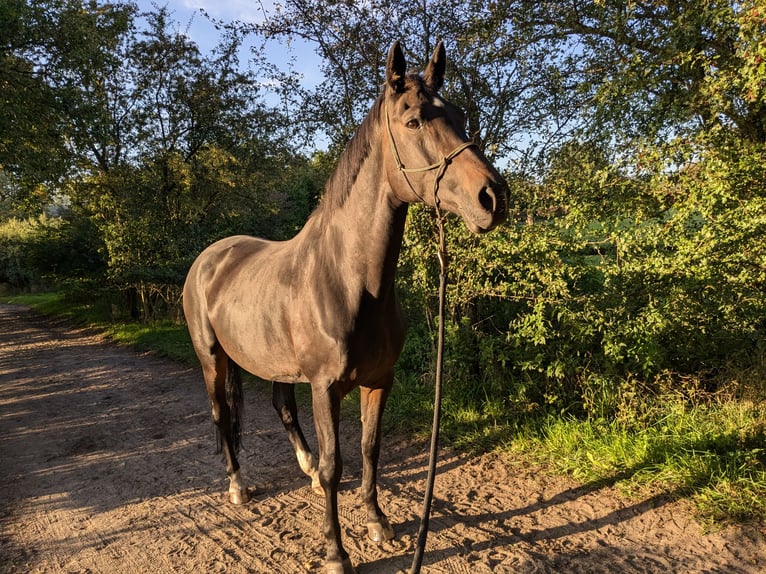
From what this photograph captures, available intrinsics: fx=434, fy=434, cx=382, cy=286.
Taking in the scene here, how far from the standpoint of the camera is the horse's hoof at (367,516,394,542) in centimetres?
274

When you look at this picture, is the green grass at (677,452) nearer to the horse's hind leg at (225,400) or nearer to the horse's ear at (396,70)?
the horse's hind leg at (225,400)

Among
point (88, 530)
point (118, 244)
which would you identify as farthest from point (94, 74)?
point (88, 530)

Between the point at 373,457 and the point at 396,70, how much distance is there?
2.29m

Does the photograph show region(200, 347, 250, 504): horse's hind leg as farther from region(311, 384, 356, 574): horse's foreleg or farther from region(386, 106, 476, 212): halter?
region(386, 106, 476, 212): halter

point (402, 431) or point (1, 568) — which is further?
point (402, 431)

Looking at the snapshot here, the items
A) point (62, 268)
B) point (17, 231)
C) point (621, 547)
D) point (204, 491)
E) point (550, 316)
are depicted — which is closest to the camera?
point (621, 547)

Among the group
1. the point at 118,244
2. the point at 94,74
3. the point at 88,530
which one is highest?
the point at 94,74

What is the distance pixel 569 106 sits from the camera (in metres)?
4.26

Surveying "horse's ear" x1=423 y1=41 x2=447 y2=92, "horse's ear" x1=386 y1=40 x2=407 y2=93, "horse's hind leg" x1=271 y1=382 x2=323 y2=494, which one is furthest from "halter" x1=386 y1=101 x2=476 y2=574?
"horse's hind leg" x1=271 y1=382 x2=323 y2=494

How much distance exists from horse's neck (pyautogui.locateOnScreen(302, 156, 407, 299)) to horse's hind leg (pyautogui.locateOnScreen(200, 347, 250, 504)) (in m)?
1.82

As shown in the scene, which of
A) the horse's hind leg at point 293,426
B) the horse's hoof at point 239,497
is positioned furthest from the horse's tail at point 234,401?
the horse's hoof at point 239,497

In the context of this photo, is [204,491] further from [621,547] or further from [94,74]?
[94,74]

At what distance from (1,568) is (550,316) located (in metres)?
4.35

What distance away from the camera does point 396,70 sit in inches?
76.9
